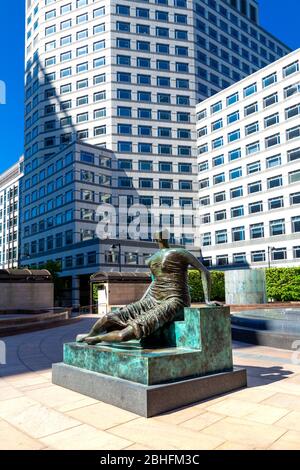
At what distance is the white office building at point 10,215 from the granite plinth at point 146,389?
262 feet

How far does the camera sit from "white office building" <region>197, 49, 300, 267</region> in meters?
50.7

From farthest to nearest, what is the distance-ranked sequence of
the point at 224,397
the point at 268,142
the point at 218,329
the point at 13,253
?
the point at 13,253 < the point at 268,142 < the point at 218,329 < the point at 224,397

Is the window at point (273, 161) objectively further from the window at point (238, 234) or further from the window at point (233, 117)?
the window at point (238, 234)

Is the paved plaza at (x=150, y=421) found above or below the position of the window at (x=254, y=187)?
below

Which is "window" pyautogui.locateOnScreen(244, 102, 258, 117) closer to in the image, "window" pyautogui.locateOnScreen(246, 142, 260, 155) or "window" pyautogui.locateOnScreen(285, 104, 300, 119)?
"window" pyautogui.locateOnScreen(246, 142, 260, 155)

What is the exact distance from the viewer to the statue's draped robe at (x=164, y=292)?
674cm

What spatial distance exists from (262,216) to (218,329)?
5014cm

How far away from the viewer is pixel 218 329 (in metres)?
6.34

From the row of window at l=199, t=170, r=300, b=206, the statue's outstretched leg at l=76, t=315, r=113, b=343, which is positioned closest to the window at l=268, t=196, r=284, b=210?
the row of window at l=199, t=170, r=300, b=206

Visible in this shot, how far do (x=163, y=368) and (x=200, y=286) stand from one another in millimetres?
31484

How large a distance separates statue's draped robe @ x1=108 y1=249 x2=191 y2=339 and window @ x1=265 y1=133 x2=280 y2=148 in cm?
5018

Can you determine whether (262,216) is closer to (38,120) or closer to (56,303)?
(56,303)

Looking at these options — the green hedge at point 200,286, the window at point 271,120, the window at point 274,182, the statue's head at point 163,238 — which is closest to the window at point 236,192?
the window at point 274,182
